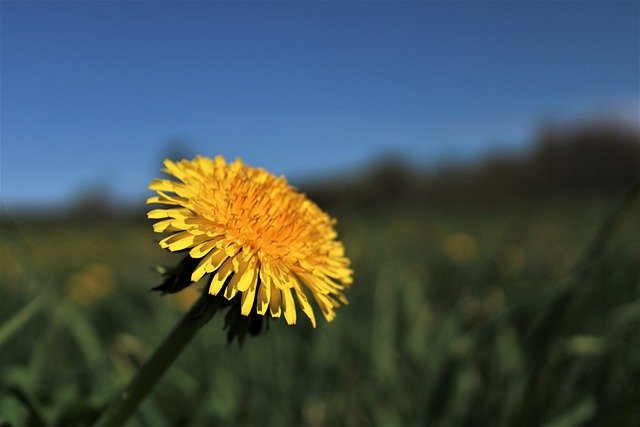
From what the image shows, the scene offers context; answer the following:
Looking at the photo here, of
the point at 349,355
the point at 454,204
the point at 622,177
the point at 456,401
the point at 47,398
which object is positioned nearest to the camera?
the point at 47,398

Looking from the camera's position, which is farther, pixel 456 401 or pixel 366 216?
pixel 366 216

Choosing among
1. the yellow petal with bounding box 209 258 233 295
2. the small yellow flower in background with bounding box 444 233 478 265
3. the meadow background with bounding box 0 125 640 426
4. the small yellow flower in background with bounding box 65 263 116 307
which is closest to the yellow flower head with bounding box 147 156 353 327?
the yellow petal with bounding box 209 258 233 295

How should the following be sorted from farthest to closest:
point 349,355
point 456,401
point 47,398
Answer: point 349,355 → point 456,401 → point 47,398

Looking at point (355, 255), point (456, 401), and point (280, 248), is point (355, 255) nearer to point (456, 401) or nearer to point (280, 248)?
point (456, 401)

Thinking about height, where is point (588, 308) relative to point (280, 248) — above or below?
above

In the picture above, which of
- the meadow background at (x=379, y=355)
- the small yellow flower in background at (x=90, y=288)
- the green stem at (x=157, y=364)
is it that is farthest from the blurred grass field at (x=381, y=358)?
the small yellow flower in background at (x=90, y=288)

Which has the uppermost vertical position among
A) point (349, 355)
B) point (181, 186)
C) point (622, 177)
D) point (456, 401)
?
point (622, 177)

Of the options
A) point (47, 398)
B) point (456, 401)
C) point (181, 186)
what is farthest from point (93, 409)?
point (456, 401)

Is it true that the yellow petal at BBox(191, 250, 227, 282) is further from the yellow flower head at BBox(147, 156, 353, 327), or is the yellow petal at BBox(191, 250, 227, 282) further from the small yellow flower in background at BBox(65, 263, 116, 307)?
the small yellow flower in background at BBox(65, 263, 116, 307)
